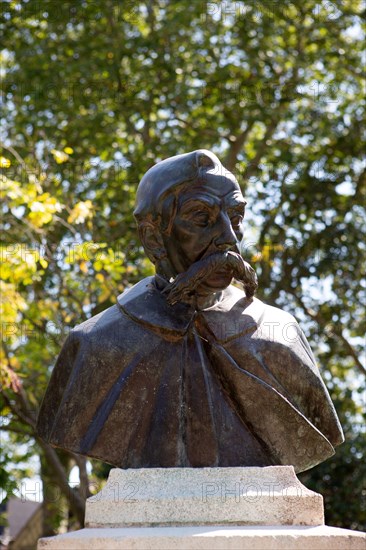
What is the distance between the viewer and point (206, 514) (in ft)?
14.8

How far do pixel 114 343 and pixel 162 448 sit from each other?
541mm

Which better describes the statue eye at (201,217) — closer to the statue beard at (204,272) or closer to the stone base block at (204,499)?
the statue beard at (204,272)

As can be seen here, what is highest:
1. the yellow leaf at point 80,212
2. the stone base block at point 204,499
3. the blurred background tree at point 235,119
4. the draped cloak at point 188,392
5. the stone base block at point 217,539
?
the blurred background tree at point 235,119

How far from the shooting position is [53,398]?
526 cm

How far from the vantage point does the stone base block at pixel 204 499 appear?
14.8 feet

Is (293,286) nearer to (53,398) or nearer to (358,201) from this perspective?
(358,201)

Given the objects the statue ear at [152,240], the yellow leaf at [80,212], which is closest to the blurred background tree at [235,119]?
the yellow leaf at [80,212]

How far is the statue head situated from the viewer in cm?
513

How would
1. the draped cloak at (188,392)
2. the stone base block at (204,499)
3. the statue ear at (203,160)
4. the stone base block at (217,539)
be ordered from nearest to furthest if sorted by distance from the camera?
the stone base block at (217,539) → the stone base block at (204,499) → the draped cloak at (188,392) → the statue ear at (203,160)

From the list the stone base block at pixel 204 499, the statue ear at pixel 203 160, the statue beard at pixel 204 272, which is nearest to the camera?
the stone base block at pixel 204 499

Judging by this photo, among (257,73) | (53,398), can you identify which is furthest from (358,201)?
(53,398)

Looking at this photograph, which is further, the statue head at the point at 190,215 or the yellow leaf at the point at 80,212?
the yellow leaf at the point at 80,212

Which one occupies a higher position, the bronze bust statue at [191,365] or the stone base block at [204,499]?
the bronze bust statue at [191,365]

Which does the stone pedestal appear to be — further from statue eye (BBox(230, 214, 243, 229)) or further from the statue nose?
statue eye (BBox(230, 214, 243, 229))
